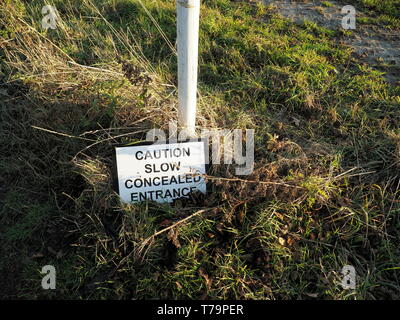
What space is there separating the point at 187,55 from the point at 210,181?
845 mm

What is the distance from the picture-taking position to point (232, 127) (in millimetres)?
2461

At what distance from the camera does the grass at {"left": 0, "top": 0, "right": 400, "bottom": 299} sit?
181 centimetres

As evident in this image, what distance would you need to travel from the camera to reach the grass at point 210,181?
1.81 metres

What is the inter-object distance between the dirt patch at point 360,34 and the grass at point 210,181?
0.77 ft

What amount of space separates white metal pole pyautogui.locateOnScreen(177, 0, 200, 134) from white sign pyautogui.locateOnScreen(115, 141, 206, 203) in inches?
8.0

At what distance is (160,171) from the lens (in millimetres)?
2045

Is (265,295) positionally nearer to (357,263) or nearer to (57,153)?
(357,263)

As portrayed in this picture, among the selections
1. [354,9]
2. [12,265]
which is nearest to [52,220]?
[12,265]

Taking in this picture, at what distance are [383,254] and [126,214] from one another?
1.61m
